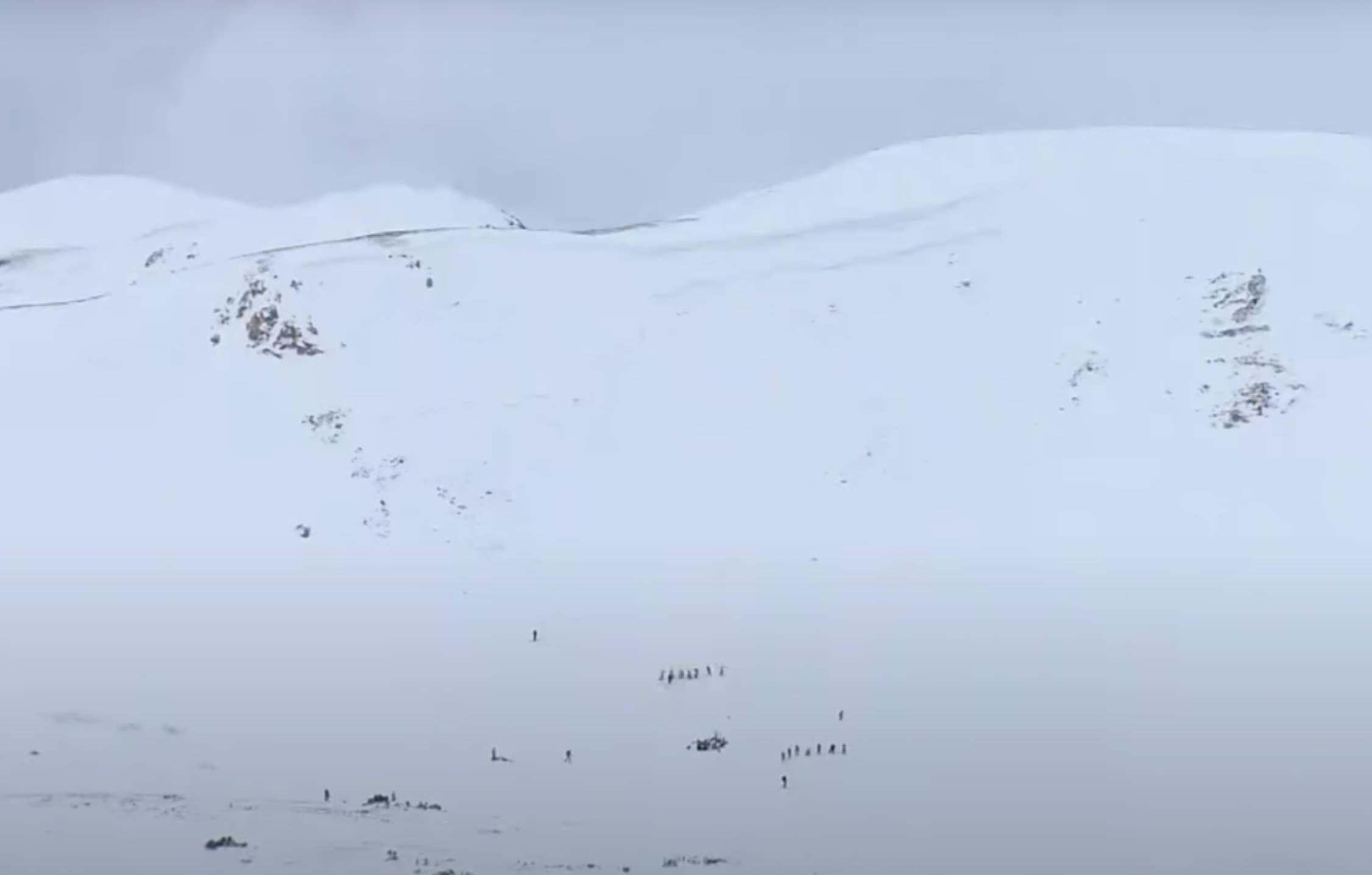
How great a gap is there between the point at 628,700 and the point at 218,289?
1955cm

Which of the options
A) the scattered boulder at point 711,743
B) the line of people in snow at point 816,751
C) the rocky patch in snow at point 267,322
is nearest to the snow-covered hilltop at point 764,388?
the rocky patch in snow at point 267,322

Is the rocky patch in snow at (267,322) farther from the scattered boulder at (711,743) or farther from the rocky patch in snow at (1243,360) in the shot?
the rocky patch in snow at (1243,360)

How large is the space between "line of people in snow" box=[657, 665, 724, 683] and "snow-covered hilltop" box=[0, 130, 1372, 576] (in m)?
4.85

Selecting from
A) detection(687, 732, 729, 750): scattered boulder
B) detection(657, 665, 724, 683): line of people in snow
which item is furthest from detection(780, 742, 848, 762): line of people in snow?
detection(657, 665, 724, 683): line of people in snow

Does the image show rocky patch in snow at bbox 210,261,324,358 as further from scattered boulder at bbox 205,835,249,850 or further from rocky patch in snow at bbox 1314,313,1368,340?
rocky patch in snow at bbox 1314,313,1368,340

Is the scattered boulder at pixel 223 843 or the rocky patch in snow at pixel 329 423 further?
the rocky patch in snow at pixel 329 423

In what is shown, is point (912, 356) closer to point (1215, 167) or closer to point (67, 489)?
point (1215, 167)

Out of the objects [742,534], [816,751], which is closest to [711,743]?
[816,751]

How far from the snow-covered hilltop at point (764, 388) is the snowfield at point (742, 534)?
110mm

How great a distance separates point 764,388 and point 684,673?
1244 cm

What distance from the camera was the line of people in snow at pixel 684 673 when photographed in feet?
57.8

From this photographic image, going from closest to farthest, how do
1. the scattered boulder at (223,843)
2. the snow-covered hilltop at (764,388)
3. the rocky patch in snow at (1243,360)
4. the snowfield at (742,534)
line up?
the scattered boulder at (223,843) < the snowfield at (742,534) < the snow-covered hilltop at (764,388) < the rocky patch in snow at (1243,360)

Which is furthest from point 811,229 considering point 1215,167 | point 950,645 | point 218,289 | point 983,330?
point 950,645

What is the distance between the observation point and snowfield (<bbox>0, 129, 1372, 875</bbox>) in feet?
43.4
